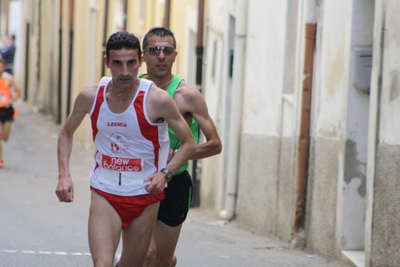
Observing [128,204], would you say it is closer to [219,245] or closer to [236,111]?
[219,245]

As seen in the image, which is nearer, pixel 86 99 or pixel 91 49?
pixel 86 99

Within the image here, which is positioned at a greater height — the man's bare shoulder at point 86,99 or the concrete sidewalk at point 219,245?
the man's bare shoulder at point 86,99

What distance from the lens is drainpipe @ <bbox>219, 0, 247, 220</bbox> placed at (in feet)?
38.3

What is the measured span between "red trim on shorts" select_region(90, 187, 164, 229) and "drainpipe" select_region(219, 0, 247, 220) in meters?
6.30

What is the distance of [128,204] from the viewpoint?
543cm

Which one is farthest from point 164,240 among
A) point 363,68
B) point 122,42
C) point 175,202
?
point 363,68

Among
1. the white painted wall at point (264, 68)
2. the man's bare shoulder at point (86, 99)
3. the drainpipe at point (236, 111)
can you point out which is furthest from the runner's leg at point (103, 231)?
the drainpipe at point (236, 111)

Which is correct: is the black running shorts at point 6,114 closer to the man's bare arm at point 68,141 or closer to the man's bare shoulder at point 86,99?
the man's bare arm at point 68,141

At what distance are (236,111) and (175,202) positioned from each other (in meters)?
5.77

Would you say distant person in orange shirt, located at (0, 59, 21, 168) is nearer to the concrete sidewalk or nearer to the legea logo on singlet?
the concrete sidewalk

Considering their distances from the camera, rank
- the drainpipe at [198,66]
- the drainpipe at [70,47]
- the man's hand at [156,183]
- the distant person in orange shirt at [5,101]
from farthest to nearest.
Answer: the drainpipe at [70,47] < the distant person in orange shirt at [5,101] < the drainpipe at [198,66] < the man's hand at [156,183]

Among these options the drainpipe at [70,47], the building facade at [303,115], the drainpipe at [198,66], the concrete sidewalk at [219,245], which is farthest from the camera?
the drainpipe at [70,47]

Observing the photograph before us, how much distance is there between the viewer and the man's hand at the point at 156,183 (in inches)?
212

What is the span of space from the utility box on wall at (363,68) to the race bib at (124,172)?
3441 mm
